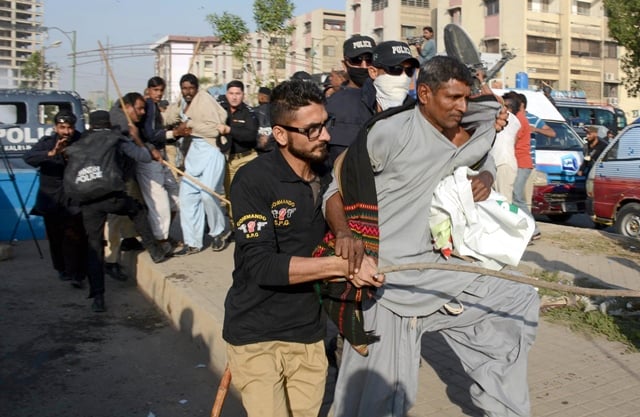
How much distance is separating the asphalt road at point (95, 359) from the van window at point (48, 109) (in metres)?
4.35

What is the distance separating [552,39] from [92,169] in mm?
40120

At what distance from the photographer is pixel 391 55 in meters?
4.27

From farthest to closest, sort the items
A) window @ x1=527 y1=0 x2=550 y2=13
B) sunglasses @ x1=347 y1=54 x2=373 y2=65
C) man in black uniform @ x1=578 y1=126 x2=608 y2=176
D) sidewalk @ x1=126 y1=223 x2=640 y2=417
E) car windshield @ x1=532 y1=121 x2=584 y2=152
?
1. window @ x1=527 y1=0 x2=550 y2=13
2. man in black uniform @ x1=578 y1=126 x2=608 y2=176
3. car windshield @ x1=532 y1=121 x2=584 y2=152
4. sunglasses @ x1=347 y1=54 x2=373 y2=65
5. sidewalk @ x1=126 y1=223 x2=640 y2=417

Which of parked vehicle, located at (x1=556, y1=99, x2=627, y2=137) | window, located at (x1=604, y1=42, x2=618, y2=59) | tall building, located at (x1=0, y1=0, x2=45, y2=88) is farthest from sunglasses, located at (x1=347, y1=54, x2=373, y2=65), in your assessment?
tall building, located at (x1=0, y1=0, x2=45, y2=88)

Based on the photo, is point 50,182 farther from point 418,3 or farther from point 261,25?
point 418,3

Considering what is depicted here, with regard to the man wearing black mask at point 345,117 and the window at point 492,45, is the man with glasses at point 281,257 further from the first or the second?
the window at point 492,45

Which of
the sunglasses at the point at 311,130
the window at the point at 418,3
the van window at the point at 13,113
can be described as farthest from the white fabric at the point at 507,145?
the window at the point at 418,3

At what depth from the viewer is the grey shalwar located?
3.00 m

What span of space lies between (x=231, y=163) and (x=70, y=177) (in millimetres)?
2147

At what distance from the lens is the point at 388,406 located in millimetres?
3004

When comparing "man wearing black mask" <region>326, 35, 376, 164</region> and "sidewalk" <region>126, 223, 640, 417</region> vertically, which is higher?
"man wearing black mask" <region>326, 35, 376, 164</region>

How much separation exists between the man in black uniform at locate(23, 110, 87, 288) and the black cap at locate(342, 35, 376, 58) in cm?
332

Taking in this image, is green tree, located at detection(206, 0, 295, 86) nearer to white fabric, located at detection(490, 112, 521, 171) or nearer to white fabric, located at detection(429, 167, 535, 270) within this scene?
white fabric, located at detection(490, 112, 521, 171)

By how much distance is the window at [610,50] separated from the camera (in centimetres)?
4361
